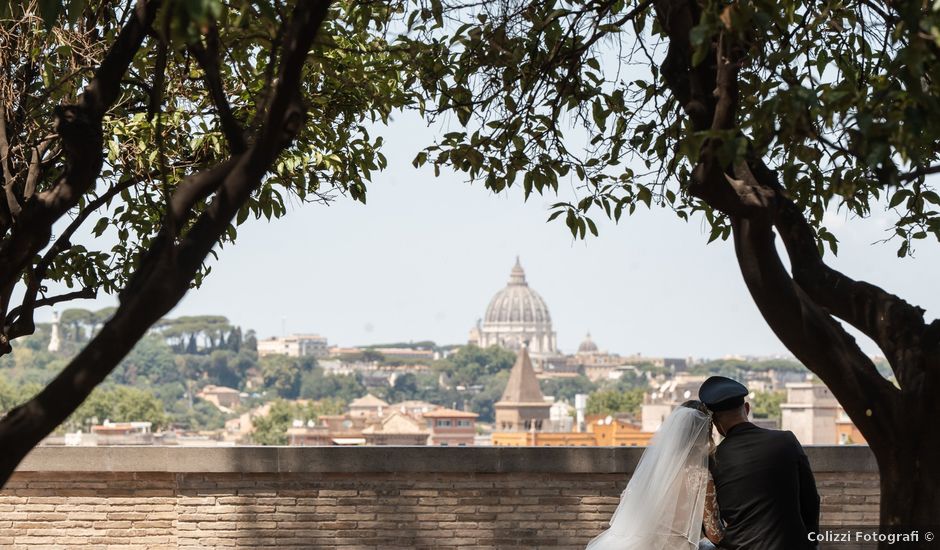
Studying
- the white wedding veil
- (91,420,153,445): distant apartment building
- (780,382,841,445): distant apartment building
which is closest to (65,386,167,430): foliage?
(91,420,153,445): distant apartment building

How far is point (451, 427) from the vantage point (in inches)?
5182

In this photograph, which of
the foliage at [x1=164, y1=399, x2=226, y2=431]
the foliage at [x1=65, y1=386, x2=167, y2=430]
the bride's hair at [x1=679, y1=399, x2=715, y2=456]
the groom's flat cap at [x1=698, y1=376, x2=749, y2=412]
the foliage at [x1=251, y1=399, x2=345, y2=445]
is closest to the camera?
the groom's flat cap at [x1=698, y1=376, x2=749, y2=412]

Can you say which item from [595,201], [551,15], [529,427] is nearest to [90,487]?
[595,201]

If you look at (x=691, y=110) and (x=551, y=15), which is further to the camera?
(x=551, y=15)

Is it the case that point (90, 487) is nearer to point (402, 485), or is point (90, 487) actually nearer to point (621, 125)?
point (402, 485)

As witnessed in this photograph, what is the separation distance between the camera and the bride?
16.3 ft

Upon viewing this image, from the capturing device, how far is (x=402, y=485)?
8.30 m

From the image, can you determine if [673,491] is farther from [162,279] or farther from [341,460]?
[341,460]

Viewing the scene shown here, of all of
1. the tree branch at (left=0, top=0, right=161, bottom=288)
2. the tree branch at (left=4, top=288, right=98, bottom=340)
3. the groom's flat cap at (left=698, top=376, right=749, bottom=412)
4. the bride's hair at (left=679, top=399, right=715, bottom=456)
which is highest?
the tree branch at (left=0, top=0, right=161, bottom=288)

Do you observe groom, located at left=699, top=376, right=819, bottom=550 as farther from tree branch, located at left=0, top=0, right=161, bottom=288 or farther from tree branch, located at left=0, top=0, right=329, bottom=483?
tree branch, located at left=0, top=0, right=161, bottom=288

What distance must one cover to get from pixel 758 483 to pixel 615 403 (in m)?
157

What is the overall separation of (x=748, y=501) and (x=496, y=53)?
248 cm

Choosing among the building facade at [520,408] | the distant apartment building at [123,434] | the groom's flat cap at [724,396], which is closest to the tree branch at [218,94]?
the groom's flat cap at [724,396]

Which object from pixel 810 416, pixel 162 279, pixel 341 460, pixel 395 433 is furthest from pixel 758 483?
pixel 395 433
